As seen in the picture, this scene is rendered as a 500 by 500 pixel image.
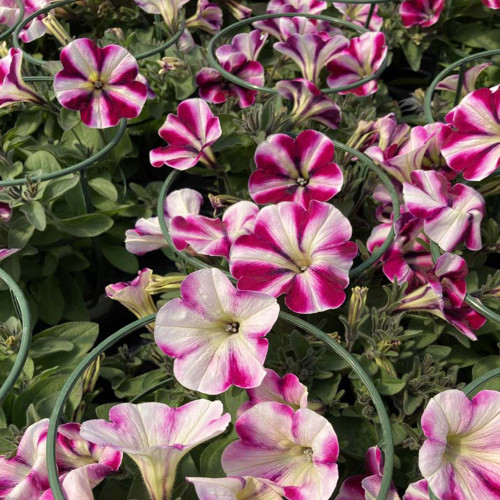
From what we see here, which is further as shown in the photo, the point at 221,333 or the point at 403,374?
the point at 403,374

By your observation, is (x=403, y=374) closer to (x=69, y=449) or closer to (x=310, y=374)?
(x=310, y=374)

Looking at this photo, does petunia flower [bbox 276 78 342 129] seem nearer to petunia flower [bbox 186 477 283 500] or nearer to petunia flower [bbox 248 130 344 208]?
petunia flower [bbox 248 130 344 208]

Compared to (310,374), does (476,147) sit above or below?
above

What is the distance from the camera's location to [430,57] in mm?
1668

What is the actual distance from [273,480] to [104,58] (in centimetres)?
68

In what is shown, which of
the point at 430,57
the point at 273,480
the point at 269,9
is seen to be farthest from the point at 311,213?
the point at 430,57

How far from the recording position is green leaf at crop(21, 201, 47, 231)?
915 millimetres

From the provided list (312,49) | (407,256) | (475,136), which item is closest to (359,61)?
(312,49)

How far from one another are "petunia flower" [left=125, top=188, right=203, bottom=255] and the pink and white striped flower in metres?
0.32

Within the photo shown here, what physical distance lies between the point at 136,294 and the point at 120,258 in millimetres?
312

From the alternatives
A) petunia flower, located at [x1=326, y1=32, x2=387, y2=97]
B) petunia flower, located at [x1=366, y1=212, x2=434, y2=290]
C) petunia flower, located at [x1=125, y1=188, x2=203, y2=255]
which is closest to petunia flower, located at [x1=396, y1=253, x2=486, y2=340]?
petunia flower, located at [x1=366, y1=212, x2=434, y2=290]

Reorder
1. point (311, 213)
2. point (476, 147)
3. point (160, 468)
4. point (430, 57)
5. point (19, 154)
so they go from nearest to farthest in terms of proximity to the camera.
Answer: point (160, 468), point (311, 213), point (476, 147), point (19, 154), point (430, 57)

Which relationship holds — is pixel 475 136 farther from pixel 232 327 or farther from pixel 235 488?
pixel 235 488

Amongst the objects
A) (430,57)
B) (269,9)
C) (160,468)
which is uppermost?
(269,9)
